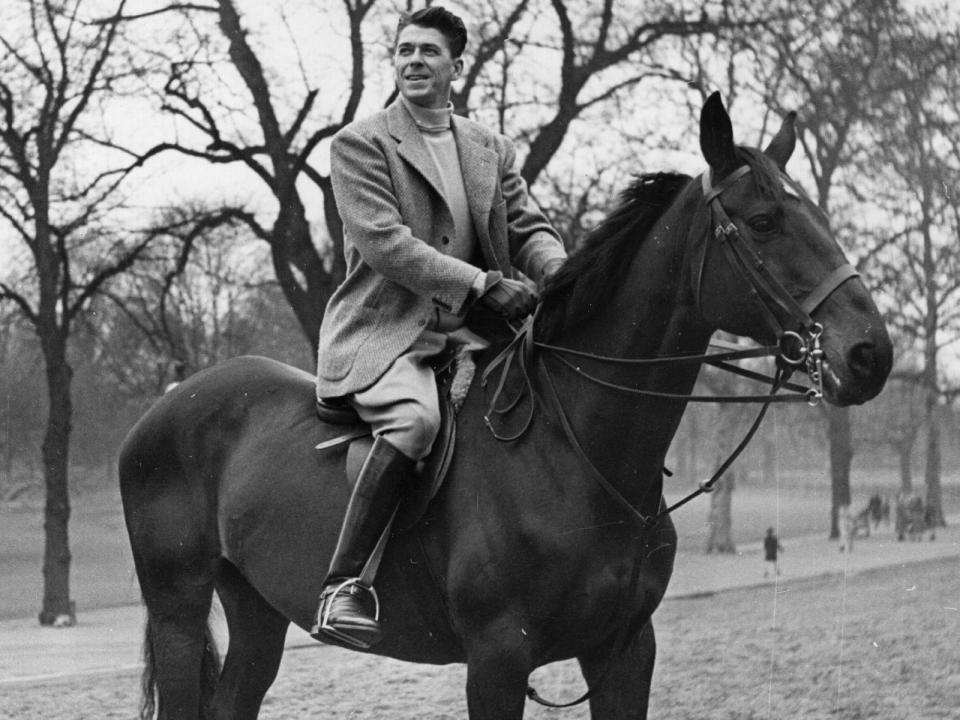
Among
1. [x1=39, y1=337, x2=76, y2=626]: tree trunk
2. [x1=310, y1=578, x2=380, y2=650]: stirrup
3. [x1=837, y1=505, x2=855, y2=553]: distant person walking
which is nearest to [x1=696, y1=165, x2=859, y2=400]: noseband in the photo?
[x1=310, y1=578, x2=380, y2=650]: stirrup

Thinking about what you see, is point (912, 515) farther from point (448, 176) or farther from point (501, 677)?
point (501, 677)

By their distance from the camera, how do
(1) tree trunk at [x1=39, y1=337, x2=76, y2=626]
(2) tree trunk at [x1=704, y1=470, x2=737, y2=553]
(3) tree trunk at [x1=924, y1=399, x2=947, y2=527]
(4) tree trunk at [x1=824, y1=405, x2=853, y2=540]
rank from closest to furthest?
1. (1) tree trunk at [x1=39, y1=337, x2=76, y2=626]
2. (3) tree trunk at [x1=924, y1=399, x2=947, y2=527]
3. (4) tree trunk at [x1=824, y1=405, x2=853, y2=540]
4. (2) tree trunk at [x1=704, y1=470, x2=737, y2=553]

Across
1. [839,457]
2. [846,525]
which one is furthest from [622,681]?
[846,525]

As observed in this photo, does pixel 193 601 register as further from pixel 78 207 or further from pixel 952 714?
pixel 78 207

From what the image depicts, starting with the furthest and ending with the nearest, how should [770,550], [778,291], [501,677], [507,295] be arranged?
[770,550], [507,295], [501,677], [778,291]

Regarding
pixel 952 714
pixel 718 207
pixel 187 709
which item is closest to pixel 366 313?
pixel 718 207

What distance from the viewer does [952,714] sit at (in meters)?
7.24

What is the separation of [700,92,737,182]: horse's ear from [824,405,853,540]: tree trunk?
788 centimetres

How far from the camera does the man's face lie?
12.8ft

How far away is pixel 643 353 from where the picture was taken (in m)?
3.42

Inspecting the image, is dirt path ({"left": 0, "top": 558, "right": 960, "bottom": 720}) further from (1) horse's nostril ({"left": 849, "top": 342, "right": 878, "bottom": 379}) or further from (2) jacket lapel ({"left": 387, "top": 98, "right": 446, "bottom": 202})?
(1) horse's nostril ({"left": 849, "top": 342, "right": 878, "bottom": 379})

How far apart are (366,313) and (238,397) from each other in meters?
0.89

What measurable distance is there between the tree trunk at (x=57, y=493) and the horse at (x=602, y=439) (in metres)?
5.96

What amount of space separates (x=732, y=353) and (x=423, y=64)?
4.72 feet
